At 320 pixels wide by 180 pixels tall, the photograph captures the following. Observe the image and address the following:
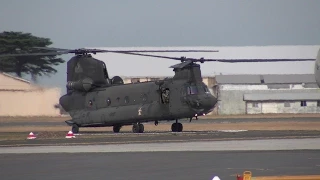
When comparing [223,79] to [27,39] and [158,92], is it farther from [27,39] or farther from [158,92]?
[158,92]

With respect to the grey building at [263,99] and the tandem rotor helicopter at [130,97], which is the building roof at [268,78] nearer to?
the grey building at [263,99]

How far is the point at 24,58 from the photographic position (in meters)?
112

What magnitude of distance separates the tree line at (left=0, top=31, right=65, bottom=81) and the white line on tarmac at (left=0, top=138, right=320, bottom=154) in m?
69.8

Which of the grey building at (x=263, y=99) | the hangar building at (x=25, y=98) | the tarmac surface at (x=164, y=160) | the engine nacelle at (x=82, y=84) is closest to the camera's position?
the tarmac surface at (x=164, y=160)

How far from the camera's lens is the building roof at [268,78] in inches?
4638

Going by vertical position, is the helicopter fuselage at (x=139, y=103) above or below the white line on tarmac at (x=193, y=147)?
above

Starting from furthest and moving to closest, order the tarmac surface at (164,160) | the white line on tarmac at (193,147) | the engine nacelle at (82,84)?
1. the engine nacelle at (82,84)
2. the white line on tarmac at (193,147)
3. the tarmac surface at (164,160)

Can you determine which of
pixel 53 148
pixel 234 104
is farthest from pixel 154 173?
pixel 234 104

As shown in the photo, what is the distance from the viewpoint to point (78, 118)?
53938 millimetres

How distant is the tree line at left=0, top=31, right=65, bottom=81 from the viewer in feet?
368

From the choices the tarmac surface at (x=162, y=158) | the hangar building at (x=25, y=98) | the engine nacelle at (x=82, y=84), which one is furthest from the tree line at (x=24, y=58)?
the tarmac surface at (x=162, y=158)

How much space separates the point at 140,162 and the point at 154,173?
12.4 ft

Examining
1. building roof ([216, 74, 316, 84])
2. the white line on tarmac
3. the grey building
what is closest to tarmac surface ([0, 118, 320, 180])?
the white line on tarmac

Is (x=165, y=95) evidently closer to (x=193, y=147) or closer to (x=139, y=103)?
(x=139, y=103)
